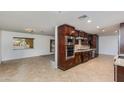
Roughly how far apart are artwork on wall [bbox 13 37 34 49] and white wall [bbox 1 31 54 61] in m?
0.26

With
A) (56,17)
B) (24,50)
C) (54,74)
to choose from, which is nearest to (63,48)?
(54,74)

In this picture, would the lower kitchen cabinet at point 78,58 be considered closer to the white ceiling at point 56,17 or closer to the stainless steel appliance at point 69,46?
the stainless steel appliance at point 69,46

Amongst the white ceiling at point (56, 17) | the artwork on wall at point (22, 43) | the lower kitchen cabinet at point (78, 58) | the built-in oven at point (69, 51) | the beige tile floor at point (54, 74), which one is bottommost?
the beige tile floor at point (54, 74)

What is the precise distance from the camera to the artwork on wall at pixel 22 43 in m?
6.69

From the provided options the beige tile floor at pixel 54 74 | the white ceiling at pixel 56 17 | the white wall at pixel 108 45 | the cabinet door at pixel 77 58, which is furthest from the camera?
the white wall at pixel 108 45

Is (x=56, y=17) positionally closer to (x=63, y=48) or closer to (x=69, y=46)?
(x=63, y=48)

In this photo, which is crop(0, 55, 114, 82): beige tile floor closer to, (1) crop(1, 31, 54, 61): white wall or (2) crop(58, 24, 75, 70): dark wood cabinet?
(2) crop(58, 24, 75, 70): dark wood cabinet

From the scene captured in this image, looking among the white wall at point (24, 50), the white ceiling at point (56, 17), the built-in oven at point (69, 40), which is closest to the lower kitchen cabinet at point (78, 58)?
the built-in oven at point (69, 40)

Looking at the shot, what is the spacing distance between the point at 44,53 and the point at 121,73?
7.36 m

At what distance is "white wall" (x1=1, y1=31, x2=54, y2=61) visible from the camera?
19.8 feet

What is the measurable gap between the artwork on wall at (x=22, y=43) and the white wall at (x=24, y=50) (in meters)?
0.26
